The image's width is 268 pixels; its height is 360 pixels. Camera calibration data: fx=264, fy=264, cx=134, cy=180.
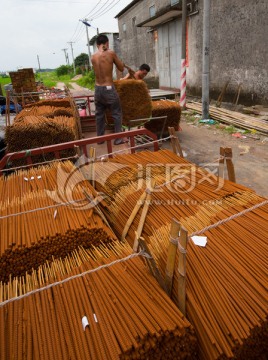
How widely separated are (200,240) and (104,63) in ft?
15.4

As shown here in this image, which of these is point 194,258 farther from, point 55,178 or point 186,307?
point 55,178

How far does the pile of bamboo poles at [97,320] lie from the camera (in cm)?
110

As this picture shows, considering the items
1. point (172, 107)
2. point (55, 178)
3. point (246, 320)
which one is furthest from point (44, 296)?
point (172, 107)

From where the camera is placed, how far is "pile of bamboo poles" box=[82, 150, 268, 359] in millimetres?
1226

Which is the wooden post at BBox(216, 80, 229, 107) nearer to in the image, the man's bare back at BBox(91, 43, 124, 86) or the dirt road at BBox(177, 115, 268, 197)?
the dirt road at BBox(177, 115, 268, 197)

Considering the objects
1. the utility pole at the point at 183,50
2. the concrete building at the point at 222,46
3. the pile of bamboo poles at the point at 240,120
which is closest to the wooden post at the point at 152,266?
the pile of bamboo poles at the point at 240,120

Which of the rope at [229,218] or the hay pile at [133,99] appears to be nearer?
the rope at [229,218]

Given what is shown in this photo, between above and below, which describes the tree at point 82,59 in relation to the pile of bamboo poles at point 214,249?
above

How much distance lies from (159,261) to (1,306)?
0.86 m

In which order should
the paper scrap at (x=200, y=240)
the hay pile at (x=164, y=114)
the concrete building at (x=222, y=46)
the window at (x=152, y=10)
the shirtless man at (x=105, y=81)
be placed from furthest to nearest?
the window at (x=152, y=10) → the concrete building at (x=222, y=46) → the hay pile at (x=164, y=114) → the shirtless man at (x=105, y=81) → the paper scrap at (x=200, y=240)

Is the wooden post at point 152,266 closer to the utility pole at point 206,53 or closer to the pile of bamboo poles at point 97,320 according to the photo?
the pile of bamboo poles at point 97,320

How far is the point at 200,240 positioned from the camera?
1.57 meters

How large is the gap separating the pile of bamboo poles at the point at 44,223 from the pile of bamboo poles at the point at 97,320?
222 mm

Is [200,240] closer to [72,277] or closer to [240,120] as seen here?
[72,277]
